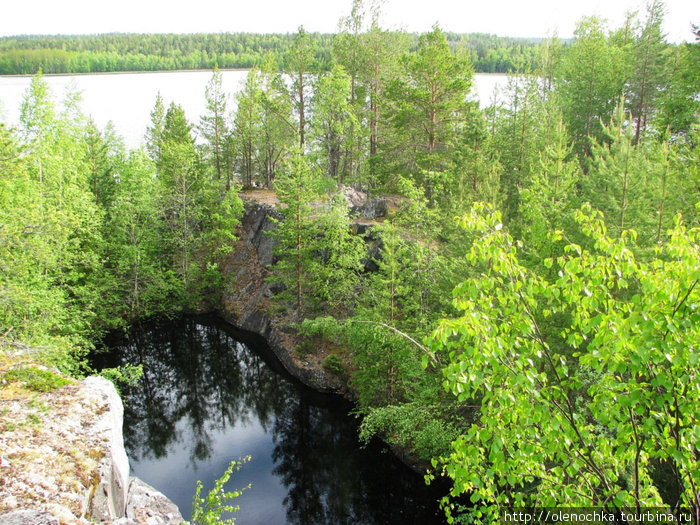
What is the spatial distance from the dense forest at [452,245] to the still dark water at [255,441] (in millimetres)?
1644

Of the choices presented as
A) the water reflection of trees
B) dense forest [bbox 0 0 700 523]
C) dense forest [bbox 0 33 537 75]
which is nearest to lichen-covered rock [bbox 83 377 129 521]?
dense forest [bbox 0 0 700 523]

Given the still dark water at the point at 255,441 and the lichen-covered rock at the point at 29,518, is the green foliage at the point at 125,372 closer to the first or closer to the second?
the still dark water at the point at 255,441

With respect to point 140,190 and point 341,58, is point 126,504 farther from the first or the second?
point 341,58

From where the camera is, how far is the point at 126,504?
34.1 ft

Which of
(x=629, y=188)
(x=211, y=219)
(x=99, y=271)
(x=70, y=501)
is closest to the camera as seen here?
(x=70, y=501)

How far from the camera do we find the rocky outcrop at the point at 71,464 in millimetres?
7989

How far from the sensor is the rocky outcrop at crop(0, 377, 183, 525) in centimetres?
799

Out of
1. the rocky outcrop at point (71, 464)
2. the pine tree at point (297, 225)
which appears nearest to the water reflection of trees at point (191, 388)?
the pine tree at point (297, 225)

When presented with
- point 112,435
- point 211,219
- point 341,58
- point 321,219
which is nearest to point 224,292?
point 211,219

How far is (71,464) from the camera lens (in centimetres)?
905

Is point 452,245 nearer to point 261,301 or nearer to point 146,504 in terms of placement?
point 146,504

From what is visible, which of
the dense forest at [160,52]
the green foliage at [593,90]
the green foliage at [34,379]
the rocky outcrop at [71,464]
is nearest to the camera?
the rocky outcrop at [71,464]

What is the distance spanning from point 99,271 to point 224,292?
827cm

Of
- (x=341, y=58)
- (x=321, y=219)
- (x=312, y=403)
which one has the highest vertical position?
(x=341, y=58)
